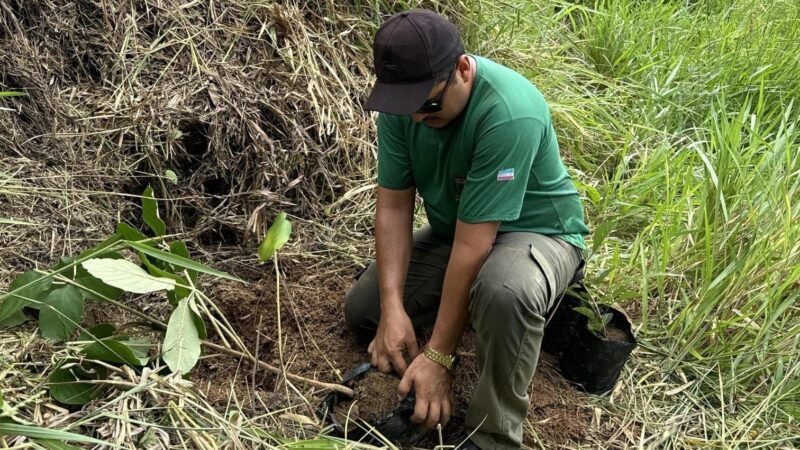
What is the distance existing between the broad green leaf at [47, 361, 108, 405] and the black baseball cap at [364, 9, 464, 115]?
0.87 m

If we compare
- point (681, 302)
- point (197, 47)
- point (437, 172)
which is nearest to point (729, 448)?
point (681, 302)

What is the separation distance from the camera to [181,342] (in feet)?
5.62

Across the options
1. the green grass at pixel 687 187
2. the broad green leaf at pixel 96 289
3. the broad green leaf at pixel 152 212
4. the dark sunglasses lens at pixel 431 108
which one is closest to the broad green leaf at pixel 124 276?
the broad green leaf at pixel 96 289

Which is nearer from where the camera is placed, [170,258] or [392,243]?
[170,258]

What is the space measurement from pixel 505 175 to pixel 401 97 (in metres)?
0.30

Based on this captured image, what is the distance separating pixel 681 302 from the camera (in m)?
2.33

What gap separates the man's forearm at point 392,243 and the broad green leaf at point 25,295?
805mm

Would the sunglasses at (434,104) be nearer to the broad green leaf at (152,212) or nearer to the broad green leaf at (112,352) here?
the broad green leaf at (152,212)

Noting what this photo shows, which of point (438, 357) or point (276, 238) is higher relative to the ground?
point (276, 238)

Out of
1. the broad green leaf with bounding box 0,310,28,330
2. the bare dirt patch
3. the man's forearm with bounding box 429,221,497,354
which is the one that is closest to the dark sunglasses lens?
the man's forearm with bounding box 429,221,497,354

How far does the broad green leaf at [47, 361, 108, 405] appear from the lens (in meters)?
1.66

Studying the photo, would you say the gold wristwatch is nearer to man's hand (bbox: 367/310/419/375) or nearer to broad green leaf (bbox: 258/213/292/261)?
man's hand (bbox: 367/310/419/375)

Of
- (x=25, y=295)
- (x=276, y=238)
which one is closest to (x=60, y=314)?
(x=25, y=295)

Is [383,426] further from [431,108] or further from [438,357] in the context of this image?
[431,108]
